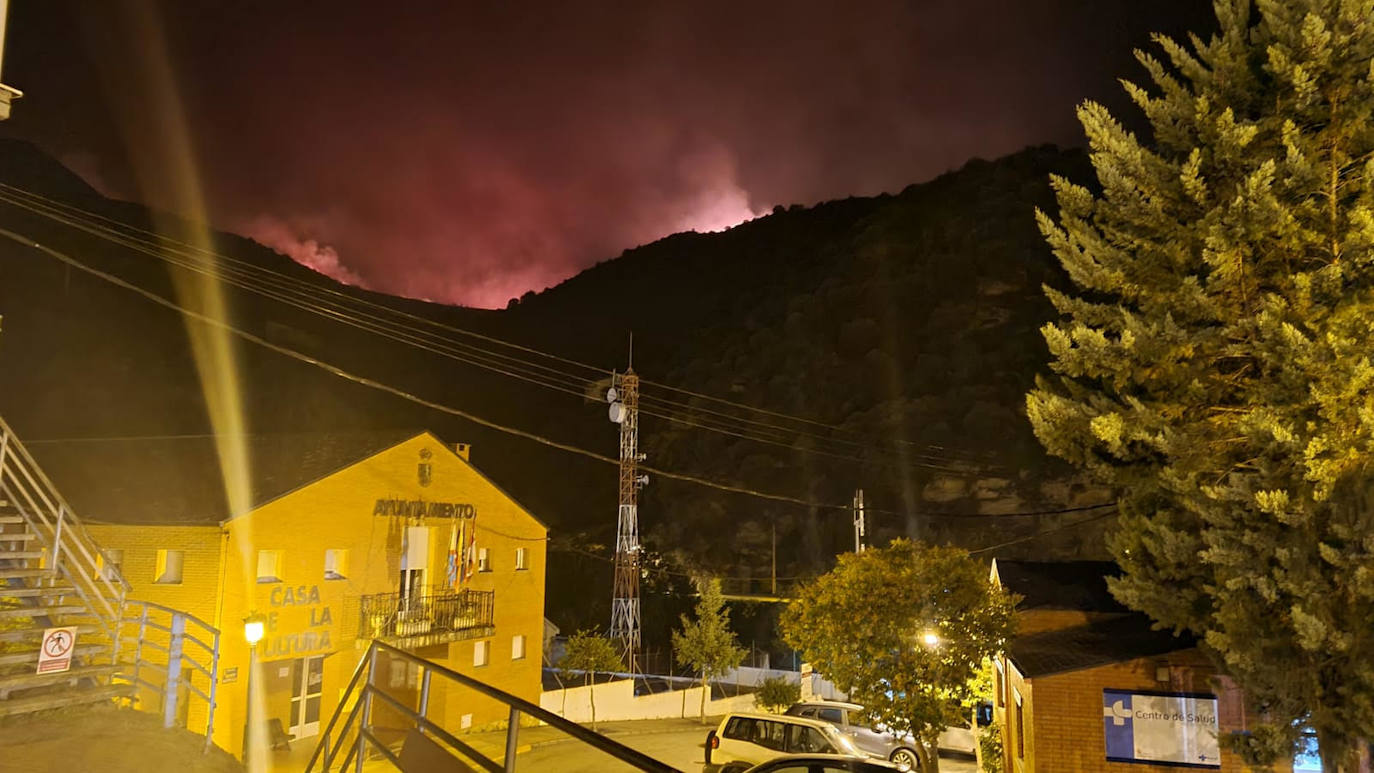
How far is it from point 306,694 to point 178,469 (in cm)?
757

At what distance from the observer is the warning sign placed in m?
9.48

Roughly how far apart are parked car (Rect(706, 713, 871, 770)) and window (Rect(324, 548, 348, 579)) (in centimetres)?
1200

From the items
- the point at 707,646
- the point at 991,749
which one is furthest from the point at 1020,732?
the point at 707,646

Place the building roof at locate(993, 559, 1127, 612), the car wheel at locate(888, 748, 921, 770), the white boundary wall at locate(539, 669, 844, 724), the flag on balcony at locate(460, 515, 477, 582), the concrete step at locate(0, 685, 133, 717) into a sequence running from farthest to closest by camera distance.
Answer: the white boundary wall at locate(539, 669, 844, 724), the flag on balcony at locate(460, 515, 477, 582), the building roof at locate(993, 559, 1127, 612), the car wheel at locate(888, 748, 921, 770), the concrete step at locate(0, 685, 133, 717)

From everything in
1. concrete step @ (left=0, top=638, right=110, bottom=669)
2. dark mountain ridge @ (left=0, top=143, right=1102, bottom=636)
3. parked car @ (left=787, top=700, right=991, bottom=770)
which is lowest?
Answer: parked car @ (left=787, top=700, right=991, bottom=770)

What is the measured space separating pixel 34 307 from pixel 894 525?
8651 centimetres

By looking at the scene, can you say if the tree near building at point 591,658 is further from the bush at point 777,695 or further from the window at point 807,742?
the window at point 807,742

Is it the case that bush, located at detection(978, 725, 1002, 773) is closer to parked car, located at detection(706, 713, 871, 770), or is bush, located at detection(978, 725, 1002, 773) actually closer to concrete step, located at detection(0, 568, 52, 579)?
parked car, located at detection(706, 713, 871, 770)

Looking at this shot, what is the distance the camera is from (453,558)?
27.1m

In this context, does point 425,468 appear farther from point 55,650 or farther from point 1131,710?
point 1131,710

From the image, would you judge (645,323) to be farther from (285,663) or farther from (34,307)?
(285,663)

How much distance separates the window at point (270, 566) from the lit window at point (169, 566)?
1.77 meters

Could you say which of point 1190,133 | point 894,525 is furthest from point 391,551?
point 894,525

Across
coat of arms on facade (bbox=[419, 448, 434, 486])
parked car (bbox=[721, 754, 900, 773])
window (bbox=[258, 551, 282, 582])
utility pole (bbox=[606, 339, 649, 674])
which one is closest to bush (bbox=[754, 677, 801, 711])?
utility pole (bbox=[606, 339, 649, 674])
